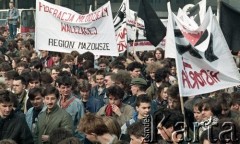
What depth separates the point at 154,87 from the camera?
12.2 meters

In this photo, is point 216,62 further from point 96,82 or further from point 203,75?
point 96,82

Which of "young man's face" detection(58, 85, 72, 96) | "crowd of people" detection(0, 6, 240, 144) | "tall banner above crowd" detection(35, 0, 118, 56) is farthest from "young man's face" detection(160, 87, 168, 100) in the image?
"tall banner above crowd" detection(35, 0, 118, 56)

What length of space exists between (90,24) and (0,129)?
788 centimetres

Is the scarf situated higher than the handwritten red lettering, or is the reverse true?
the handwritten red lettering

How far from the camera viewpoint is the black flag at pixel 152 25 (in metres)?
16.2

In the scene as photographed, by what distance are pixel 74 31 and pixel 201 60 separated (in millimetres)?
6638

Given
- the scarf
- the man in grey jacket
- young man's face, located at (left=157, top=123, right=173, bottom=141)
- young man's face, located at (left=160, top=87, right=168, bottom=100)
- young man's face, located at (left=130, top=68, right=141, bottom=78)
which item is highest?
the man in grey jacket

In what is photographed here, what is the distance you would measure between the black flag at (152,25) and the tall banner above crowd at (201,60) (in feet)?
16.9

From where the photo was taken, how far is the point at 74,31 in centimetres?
1655

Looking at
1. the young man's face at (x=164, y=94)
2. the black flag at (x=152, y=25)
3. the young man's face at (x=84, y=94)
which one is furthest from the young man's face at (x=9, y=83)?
the black flag at (x=152, y=25)

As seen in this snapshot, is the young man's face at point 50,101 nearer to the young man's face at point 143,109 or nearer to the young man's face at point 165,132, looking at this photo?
the young man's face at point 143,109

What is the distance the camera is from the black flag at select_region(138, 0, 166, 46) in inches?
638

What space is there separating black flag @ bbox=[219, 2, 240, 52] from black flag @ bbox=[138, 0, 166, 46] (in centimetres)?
291

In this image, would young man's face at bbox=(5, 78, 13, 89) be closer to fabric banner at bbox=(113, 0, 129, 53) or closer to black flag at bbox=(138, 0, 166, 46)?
black flag at bbox=(138, 0, 166, 46)
